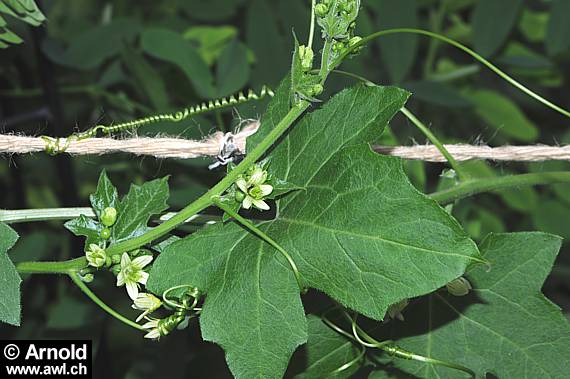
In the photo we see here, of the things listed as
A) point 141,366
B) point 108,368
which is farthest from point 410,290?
point 108,368

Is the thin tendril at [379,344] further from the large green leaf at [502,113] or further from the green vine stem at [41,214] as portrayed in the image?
the large green leaf at [502,113]

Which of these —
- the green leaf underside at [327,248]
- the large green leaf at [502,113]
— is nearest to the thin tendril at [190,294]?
the green leaf underside at [327,248]

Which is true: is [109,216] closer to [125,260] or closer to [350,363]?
[125,260]

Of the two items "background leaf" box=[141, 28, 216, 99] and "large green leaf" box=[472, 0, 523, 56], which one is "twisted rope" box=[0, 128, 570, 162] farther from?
"large green leaf" box=[472, 0, 523, 56]

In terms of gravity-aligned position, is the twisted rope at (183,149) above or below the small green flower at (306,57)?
below

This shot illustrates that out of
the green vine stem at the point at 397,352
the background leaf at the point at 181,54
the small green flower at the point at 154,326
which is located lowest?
the green vine stem at the point at 397,352

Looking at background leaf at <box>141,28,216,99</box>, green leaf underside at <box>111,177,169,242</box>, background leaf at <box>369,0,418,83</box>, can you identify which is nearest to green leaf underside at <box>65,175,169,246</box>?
green leaf underside at <box>111,177,169,242</box>
